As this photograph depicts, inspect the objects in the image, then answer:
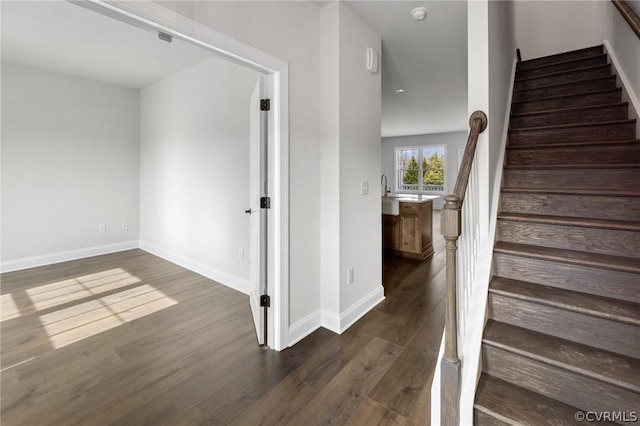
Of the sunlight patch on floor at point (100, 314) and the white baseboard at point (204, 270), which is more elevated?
the white baseboard at point (204, 270)

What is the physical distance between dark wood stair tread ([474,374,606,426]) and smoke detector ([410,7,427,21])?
268cm

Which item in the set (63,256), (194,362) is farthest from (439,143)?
(63,256)

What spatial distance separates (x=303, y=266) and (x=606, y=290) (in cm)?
184

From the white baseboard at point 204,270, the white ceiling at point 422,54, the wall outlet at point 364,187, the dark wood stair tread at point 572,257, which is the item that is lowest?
the white baseboard at point 204,270

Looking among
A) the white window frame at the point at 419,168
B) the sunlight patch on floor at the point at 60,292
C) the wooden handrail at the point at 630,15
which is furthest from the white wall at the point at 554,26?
the sunlight patch on floor at the point at 60,292

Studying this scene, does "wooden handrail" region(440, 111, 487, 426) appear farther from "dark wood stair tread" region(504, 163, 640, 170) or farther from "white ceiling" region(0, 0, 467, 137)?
"white ceiling" region(0, 0, 467, 137)

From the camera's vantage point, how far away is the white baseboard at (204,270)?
3315 millimetres

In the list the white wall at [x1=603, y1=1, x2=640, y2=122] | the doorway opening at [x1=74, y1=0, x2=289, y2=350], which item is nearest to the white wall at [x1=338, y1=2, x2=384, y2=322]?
the doorway opening at [x1=74, y1=0, x2=289, y2=350]

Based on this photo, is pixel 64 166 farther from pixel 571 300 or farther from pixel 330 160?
pixel 571 300

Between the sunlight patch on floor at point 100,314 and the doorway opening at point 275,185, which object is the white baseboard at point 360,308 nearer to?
the doorway opening at point 275,185

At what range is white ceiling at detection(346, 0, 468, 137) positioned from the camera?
246cm

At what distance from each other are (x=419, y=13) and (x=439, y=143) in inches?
315

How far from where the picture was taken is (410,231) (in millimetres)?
4402

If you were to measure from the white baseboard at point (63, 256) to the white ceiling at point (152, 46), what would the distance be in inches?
99.8
